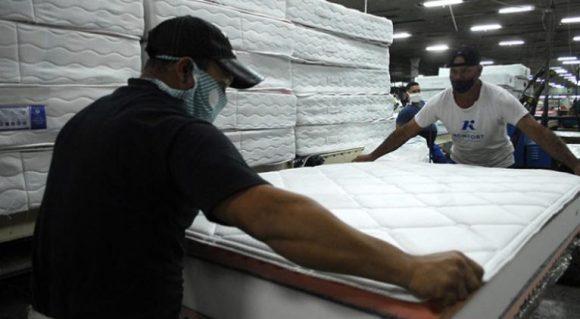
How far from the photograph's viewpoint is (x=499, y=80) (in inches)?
229

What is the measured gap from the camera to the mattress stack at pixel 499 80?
19.1ft

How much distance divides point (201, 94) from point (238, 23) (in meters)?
1.28

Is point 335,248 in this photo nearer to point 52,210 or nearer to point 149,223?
point 149,223

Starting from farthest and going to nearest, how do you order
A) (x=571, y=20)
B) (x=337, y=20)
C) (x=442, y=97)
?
(x=571, y=20) < (x=337, y=20) < (x=442, y=97)

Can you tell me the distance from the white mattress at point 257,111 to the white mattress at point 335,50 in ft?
1.15

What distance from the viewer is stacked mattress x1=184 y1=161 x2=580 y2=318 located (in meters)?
0.94

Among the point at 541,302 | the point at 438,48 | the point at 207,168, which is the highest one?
the point at 438,48

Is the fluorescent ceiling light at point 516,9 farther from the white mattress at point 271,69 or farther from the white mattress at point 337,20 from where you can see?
the white mattress at point 271,69

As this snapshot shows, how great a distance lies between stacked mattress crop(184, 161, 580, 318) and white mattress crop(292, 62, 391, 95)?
0.99 meters

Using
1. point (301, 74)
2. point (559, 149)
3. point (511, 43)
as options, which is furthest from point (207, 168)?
point (511, 43)

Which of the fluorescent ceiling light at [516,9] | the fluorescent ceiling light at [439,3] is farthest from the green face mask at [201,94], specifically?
the fluorescent ceiling light at [516,9]

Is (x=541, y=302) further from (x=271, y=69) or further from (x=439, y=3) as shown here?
(x=439, y=3)

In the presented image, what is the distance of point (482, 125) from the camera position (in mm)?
2410

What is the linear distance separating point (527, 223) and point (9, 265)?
185cm
